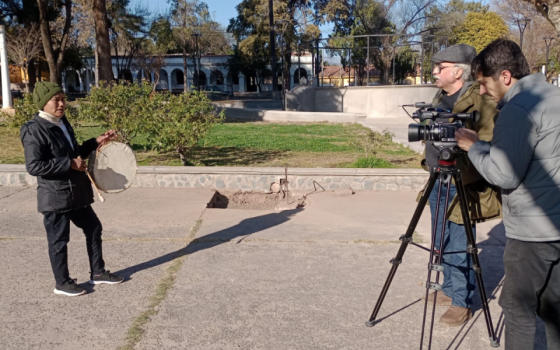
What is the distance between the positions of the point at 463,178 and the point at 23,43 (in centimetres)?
4056

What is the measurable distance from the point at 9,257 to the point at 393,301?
3.66 m

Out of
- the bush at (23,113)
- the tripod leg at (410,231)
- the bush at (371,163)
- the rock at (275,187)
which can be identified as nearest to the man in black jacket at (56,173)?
the tripod leg at (410,231)

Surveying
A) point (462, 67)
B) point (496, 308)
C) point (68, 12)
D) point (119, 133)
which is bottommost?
point (496, 308)

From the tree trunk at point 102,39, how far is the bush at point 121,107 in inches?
324

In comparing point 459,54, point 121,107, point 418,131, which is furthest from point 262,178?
point 418,131

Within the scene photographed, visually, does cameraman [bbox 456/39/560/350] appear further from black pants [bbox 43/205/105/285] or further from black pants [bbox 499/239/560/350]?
black pants [bbox 43/205/105/285]

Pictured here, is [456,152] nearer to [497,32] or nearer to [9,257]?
[9,257]

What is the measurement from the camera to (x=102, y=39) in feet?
58.6

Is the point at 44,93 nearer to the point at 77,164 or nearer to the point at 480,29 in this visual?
the point at 77,164

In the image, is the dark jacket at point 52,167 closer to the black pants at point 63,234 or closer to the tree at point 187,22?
the black pants at point 63,234

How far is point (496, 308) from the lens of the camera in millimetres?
3922

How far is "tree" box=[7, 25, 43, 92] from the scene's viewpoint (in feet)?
122

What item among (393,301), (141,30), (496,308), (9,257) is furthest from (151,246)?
(141,30)

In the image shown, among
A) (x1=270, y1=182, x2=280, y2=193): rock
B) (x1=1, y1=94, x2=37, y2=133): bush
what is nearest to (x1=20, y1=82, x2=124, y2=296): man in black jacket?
(x1=270, y1=182, x2=280, y2=193): rock
